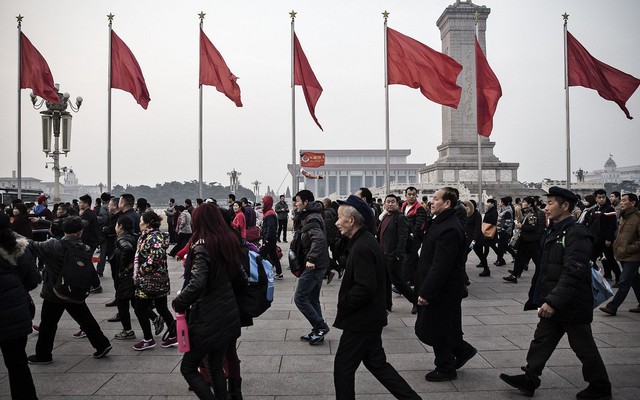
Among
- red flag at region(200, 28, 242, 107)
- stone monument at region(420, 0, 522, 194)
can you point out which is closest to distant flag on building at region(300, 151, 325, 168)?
red flag at region(200, 28, 242, 107)

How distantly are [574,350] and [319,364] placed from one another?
2288 millimetres

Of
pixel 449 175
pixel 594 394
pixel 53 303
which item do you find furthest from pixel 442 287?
pixel 449 175

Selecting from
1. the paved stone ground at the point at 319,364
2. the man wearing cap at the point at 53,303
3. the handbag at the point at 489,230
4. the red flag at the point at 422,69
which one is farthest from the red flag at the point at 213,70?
the man wearing cap at the point at 53,303

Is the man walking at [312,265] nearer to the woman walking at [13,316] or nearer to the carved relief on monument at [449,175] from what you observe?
the woman walking at [13,316]

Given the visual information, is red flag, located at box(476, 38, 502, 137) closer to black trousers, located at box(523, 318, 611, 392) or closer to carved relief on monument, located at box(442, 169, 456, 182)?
black trousers, located at box(523, 318, 611, 392)

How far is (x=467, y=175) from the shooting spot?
41.5 meters

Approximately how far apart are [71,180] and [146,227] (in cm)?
14116

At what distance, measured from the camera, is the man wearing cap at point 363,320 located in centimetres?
326

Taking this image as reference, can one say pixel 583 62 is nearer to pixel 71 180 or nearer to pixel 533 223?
pixel 533 223

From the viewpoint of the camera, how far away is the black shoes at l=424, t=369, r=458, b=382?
4.30m

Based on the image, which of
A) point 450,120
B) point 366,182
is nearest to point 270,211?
point 450,120

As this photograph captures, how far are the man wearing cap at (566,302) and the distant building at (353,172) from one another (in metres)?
93.1

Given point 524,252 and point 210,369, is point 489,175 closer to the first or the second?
point 524,252

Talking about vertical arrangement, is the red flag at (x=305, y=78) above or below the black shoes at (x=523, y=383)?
above
